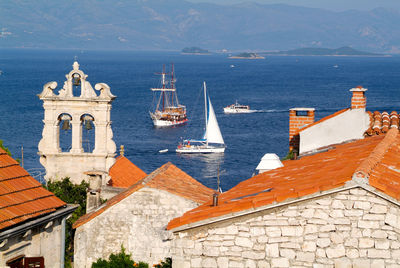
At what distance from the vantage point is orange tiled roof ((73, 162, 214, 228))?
1647 cm

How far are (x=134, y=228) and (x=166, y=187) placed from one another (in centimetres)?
117

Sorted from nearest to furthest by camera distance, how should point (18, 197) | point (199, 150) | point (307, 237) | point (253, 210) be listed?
point (307, 237) < point (253, 210) < point (18, 197) < point (199, 150)

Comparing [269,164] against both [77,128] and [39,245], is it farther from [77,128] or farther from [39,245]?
[77,128]

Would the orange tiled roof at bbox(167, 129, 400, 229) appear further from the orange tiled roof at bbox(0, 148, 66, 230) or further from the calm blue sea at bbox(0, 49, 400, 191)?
the calm blue sea at bbox(0, 49, 400, 191)

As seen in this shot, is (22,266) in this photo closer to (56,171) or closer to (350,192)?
(350,192)

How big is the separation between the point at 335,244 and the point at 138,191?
833 cm

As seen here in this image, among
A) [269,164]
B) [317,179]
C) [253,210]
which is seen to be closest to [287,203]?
[253,210]

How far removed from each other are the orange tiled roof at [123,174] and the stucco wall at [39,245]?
13954 millimetres

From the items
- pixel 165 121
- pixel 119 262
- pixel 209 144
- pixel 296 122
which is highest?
pixel 165 121

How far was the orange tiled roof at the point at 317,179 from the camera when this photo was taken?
8.58 m

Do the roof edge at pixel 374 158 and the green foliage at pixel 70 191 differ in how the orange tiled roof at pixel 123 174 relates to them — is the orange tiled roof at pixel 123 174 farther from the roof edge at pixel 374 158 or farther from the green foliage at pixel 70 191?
the roof edge at pixel 374 158

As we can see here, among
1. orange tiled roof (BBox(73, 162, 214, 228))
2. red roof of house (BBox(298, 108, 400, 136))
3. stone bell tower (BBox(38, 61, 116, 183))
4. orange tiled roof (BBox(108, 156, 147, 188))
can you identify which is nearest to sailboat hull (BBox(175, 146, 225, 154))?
orange tiled roof (BBox(108, 156, 147, 188))

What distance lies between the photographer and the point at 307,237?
8516 millimetres

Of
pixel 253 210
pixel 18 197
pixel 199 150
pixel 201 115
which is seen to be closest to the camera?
pixel 253 210
